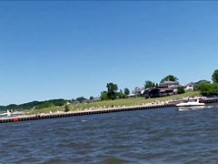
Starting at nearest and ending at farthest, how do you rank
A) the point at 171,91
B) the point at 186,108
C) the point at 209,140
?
1. the point at 209,140
2. the point at 186,108
3. the point at 171,91

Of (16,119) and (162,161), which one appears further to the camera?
(16,119)

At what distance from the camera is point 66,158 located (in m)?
26.0

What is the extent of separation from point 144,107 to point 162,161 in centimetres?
12470

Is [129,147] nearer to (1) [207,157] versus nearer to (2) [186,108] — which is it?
(1) [207,157]

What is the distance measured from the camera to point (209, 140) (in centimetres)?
2856

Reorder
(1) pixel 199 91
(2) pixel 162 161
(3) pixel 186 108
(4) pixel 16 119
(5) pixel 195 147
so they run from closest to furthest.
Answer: (2) pixel 162 161 < (5) pixel 195 147 < (3) pixel 186 108 < (4) pixel 16 119 < (1) pixel 199 91

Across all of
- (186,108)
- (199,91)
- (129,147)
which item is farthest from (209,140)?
(199,91)

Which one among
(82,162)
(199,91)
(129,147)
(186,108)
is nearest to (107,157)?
(82,162)

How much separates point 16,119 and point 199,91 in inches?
3110

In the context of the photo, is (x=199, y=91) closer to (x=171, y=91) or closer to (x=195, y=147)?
(x=171, y=91)

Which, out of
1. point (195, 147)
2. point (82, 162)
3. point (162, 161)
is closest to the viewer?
point (162, 161)

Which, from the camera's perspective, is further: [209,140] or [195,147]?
[209,140]

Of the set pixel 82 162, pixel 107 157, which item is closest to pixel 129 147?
pixel 107 157

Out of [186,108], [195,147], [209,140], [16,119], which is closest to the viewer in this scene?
[195,147]
